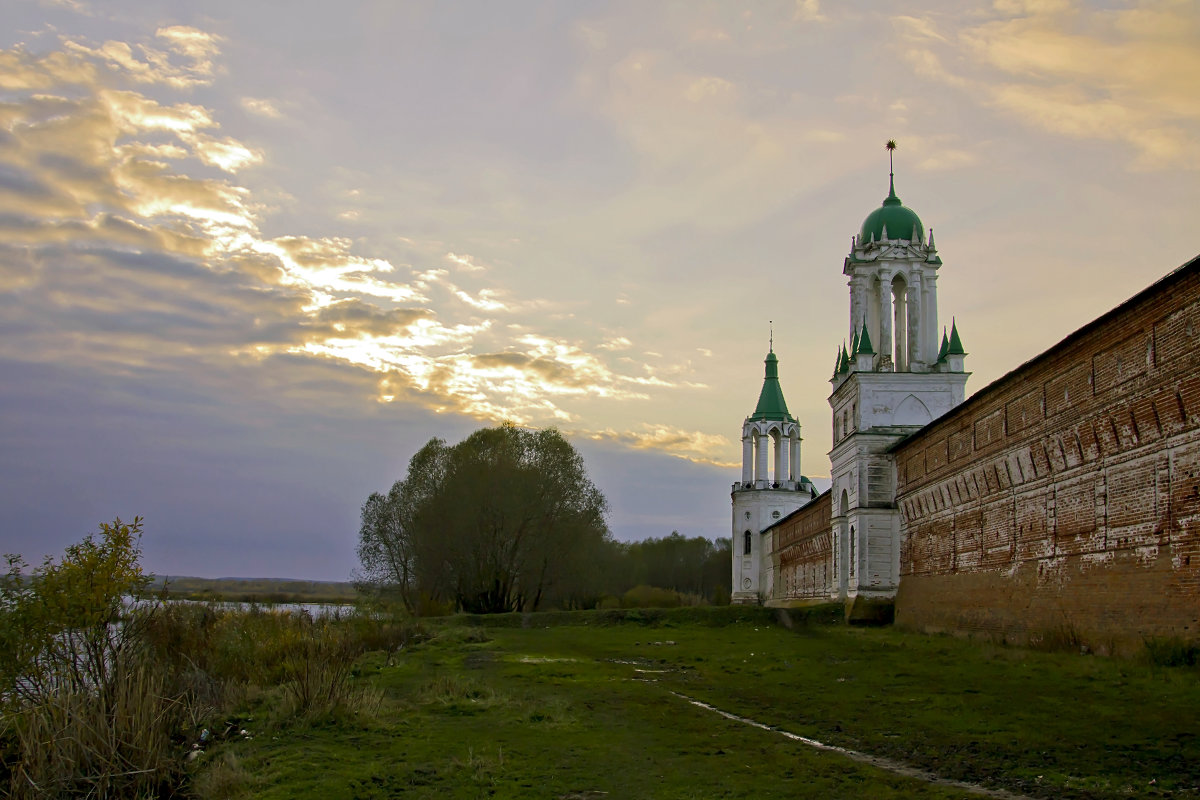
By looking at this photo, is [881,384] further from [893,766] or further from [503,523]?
[893,766]

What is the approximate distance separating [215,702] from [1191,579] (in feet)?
47.3

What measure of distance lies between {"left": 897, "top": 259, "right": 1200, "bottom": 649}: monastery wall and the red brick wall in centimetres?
1527

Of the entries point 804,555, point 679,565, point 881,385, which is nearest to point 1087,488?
point 881,385

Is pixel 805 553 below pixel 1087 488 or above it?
below

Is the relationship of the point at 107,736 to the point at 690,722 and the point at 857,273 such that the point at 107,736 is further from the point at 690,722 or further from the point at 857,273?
the point at 857,273

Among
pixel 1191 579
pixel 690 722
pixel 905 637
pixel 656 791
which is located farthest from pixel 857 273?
pixel 656 791

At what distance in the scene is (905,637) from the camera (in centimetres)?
2684

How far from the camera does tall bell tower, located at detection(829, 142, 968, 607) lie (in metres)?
33.5

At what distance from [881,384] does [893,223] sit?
789 centimetres

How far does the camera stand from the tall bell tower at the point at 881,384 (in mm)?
33531

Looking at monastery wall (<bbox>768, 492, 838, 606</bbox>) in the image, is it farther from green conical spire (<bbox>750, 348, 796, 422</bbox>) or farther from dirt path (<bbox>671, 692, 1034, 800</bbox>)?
dirt path (<bbox>671, 692, 1034, 800</bbox>)

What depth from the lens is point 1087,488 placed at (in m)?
18.1

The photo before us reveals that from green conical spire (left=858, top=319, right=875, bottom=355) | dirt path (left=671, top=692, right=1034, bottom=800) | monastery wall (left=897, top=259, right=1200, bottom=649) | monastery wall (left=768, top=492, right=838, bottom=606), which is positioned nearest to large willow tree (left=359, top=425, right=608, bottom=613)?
monastery wall (left=768, top=492, right=838, bottom=606)

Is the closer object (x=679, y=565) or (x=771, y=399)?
(x=771, y=399)
